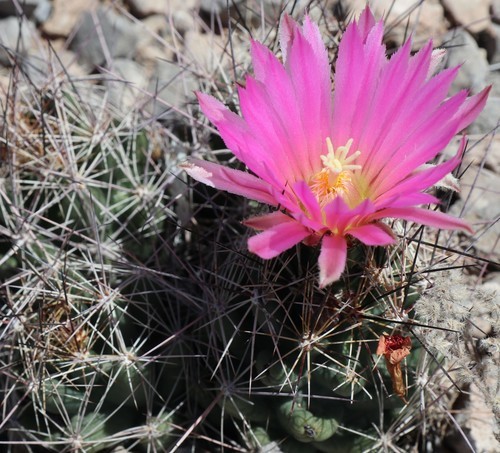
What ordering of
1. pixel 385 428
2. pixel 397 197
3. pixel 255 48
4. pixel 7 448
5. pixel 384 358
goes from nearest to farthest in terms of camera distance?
pixel 397 197
pixel 255 48
pixel 384 358
pixel 385 428
pixel 7 448

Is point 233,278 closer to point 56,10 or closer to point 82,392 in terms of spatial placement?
point 82,392

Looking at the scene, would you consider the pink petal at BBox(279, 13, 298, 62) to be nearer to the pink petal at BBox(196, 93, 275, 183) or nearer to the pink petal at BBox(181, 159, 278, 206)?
the pink petal at BBox(196, 93, 275, 183)

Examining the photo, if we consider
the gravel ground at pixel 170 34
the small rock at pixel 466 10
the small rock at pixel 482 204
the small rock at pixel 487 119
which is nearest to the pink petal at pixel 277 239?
the small rock at pixel 482 204

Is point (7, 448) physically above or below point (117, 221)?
below

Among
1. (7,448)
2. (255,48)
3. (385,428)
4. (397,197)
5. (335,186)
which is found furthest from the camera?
(7,448)

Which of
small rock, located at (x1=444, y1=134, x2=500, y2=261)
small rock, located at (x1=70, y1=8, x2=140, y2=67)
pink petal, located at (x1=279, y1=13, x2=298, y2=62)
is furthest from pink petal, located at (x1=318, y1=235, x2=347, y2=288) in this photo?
small rock, located at (x1=70, y1=8, x2=140, y2=67)

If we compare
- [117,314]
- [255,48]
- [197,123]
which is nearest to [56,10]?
[197,123]

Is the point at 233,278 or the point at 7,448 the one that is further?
the point at 7,448

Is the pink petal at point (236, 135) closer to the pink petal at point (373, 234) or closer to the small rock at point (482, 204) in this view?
the pink petal at point (373, 234)
